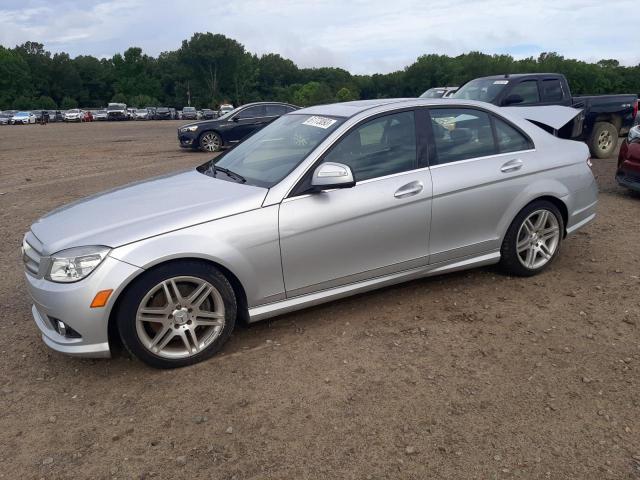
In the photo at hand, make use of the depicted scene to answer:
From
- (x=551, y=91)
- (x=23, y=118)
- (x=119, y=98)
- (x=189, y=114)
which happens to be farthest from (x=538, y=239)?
(x=119, y=98)

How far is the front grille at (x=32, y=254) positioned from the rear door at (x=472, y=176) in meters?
2.75

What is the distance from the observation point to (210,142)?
16516 mm

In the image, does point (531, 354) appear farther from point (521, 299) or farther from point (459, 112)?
point (459, 112)

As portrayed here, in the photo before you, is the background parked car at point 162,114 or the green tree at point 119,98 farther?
the green tree at point 119,98

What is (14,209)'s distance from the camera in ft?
28.8

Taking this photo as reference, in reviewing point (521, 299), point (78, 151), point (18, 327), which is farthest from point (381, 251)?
point (78, 151)

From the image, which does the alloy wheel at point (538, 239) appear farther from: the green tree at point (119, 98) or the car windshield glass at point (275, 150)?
the green tree at point (119, 98)

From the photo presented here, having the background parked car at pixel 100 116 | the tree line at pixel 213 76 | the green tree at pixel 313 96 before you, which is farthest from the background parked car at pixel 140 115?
the tree line at pixel 213 76

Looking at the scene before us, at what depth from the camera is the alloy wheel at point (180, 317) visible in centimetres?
340

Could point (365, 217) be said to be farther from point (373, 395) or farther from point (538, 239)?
point (538, 239)

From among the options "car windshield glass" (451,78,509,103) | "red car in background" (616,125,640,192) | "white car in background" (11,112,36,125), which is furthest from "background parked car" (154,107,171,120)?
"red car in background" (616,125,640,192)

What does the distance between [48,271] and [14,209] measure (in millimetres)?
6314

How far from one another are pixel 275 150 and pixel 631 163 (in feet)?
19.3

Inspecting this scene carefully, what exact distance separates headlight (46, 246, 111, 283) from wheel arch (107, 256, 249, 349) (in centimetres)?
22
